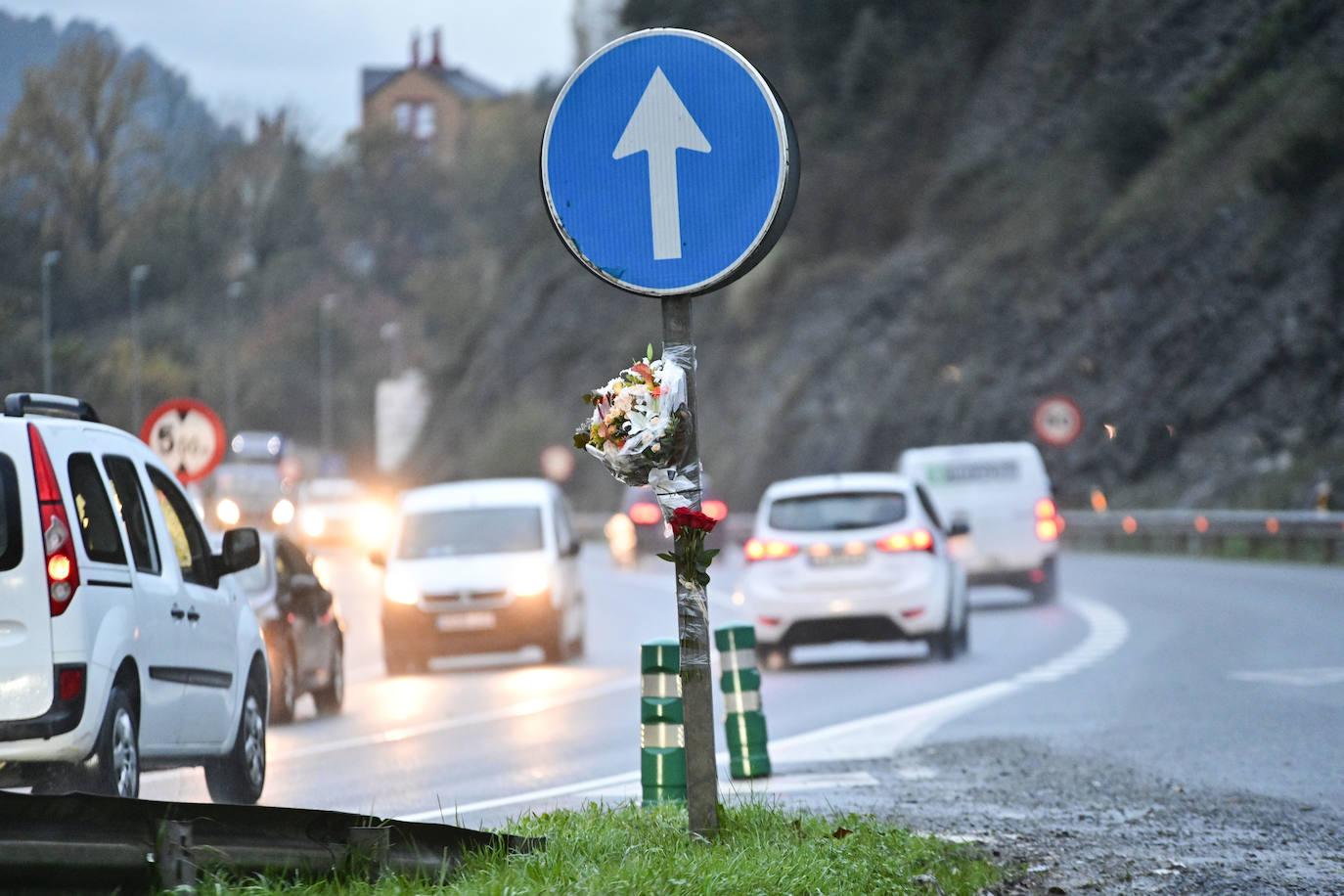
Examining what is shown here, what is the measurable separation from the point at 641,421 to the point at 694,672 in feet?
2.72

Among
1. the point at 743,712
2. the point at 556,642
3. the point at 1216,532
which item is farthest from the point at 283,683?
the point at 1216,532

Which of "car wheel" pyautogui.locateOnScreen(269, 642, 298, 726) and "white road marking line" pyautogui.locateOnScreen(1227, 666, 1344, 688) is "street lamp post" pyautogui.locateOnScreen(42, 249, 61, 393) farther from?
"white road marking line" pyautogui.locateOnScreen(1227, 666, 1344, 688)

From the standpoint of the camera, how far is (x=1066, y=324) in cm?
5303

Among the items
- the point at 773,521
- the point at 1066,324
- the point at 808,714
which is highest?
the point at 1066,324

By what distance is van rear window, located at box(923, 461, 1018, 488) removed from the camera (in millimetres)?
30969

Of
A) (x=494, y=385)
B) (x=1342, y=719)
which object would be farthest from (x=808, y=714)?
(x=494, y=385)

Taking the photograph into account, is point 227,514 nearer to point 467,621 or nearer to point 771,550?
point 467,621

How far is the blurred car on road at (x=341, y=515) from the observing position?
67.8m

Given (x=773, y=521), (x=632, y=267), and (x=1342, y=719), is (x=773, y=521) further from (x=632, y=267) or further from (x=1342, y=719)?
(x=632, y=267)

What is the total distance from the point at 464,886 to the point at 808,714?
33.2 ft

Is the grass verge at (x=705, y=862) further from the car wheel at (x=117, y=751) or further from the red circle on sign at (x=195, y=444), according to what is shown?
the red circle on sign at (x=195, y=444)

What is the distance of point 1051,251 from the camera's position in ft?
182

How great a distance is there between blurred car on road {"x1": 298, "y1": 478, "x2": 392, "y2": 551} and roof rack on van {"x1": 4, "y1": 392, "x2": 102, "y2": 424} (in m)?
57.1

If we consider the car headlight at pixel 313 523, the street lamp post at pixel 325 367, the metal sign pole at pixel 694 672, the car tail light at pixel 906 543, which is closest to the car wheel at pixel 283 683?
the car tail light at pixel 906 543
